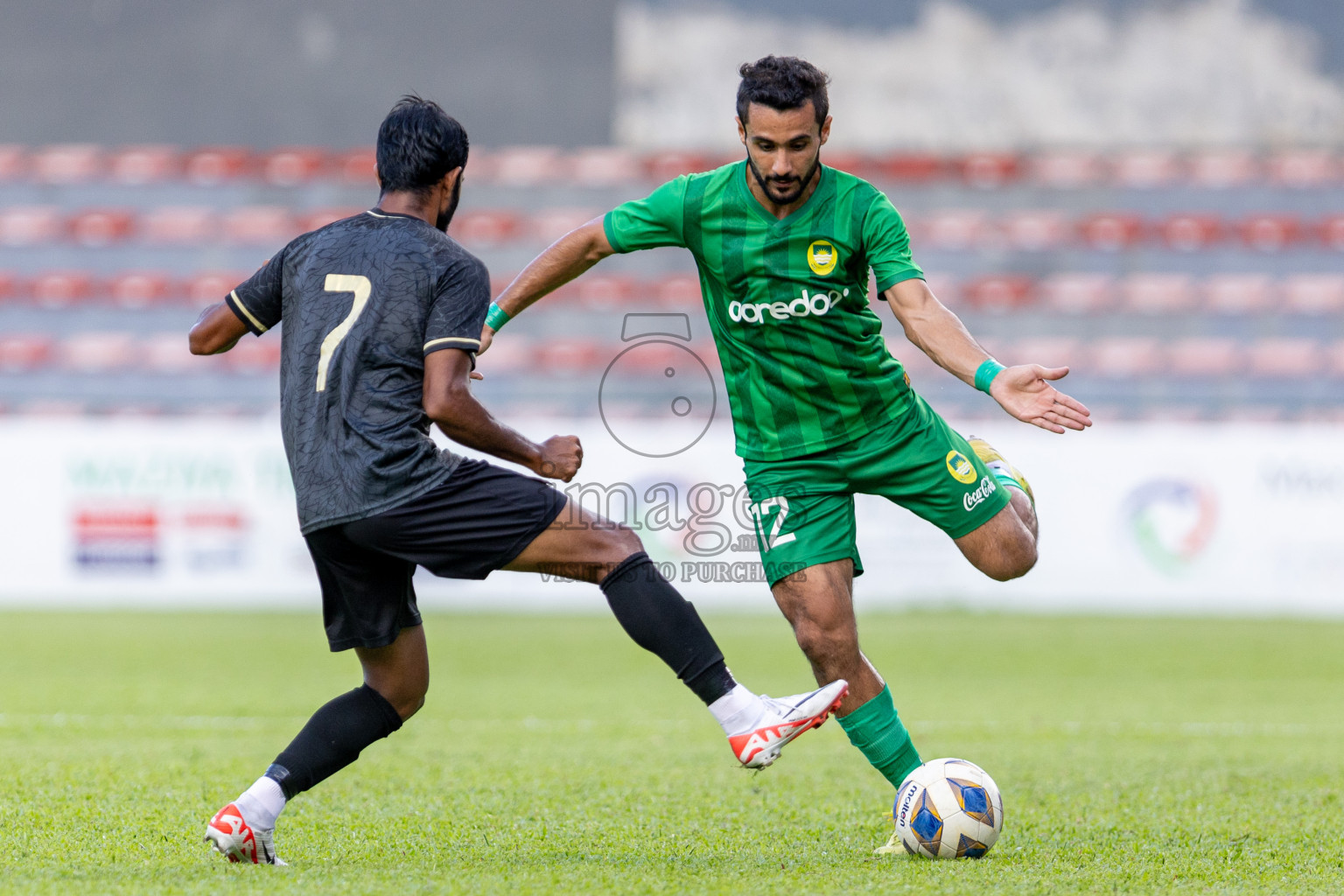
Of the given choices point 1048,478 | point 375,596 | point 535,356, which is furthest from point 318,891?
point 535,356

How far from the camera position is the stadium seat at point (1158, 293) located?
59.8 ft

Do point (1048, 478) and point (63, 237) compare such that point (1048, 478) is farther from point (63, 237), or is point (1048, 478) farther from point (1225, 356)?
point (63, 237)

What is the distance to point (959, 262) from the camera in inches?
730

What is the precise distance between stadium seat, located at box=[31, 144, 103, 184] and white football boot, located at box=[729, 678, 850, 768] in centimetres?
1805

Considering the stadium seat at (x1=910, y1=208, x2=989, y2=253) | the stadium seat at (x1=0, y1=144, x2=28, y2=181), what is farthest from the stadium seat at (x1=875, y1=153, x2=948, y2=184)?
the stadium seat at (x1=0, y1=144, x2=28, y2=181)

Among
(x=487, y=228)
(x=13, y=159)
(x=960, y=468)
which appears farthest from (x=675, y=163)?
(x=960, y=468)

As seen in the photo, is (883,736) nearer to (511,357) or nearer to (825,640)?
(825,640)

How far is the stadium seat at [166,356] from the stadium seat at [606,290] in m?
4.36

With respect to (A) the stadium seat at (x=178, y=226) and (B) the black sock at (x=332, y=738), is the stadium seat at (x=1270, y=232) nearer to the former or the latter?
(A) the stadium seat at (x=178, y=226)

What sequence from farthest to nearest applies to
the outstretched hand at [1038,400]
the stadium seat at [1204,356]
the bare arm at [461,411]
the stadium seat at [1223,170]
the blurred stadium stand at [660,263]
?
the stadium seat at [1223,170] < the stadium seat at [1204,356] < the blurred stadium stand at [660,263] < the outstretched hand at [1038,400] < the bare arm at [461,411]

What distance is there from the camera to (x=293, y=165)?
19.5 metres

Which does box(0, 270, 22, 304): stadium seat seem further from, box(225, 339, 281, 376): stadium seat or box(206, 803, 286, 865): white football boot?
box(206, 803, 286, 865): white football boot

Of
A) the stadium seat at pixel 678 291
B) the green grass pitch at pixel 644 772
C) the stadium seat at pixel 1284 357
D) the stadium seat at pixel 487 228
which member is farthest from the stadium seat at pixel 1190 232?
the stadium seat at pixel 487 228

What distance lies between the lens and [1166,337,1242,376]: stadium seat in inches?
682
